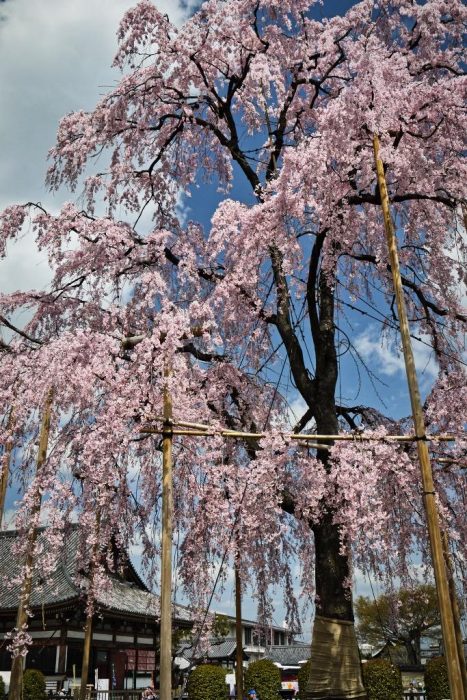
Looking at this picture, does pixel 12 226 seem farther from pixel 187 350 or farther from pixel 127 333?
pixel 187 350

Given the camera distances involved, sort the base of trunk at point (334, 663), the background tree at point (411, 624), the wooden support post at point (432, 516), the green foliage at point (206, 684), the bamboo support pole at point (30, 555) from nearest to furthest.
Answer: the wooden support post at point (432, 516)
the base of trunk at point (334, 663)
the bamboo support pole at point (30, 555)
the green foliage at point (206, 684)
the background tree at point (411, 624)

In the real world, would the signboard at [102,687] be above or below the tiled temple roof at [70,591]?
below

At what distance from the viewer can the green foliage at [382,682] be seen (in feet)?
51.6

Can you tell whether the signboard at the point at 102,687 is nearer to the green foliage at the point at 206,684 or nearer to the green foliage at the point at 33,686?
the green foliage at the point at 33,686

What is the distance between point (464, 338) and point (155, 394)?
480cm

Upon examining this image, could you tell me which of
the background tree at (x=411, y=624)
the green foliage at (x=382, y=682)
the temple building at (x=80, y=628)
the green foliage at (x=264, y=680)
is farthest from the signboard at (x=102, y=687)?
the background tree at (x=411, y=624)

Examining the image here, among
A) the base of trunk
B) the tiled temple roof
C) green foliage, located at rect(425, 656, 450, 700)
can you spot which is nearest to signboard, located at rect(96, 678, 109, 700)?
the tiled temple roof

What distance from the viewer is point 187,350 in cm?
961

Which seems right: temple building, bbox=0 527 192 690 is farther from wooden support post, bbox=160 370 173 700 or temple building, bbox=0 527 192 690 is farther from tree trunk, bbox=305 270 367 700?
wooden support post, bbox=160 370 173 700

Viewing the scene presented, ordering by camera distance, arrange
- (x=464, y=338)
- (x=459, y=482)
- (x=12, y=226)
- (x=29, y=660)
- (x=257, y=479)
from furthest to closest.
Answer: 1. (x=29, y=660)
2. (x=12, y=226)
3. (x=464, y=338)
4. (x=459, y=482)
5. (x=257, y=479)

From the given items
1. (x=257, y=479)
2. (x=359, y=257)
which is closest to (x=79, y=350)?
(x=257, y=479)

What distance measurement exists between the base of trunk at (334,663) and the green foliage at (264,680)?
14797 mm

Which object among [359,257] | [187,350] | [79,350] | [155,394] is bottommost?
[155,394]

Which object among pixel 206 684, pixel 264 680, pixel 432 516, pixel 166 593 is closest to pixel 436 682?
pixel 206 684
